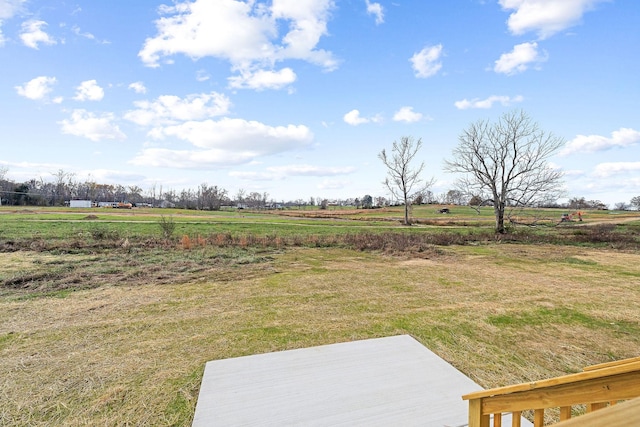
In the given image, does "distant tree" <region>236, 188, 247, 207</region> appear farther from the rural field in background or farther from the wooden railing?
the wooden railing

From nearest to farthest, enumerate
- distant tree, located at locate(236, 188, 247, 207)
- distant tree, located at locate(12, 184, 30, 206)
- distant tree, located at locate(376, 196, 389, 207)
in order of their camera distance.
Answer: distant tree, located at locate(12, 184, 30, 206) < distant tree, located at locate(376, 196, 389, 207) < distant tree, located at locate(236, 188, 247, 207)

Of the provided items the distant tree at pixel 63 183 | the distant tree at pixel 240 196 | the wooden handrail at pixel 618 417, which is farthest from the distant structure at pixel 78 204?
the wooden handrail at pixel 618 417

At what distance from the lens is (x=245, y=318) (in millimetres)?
4484

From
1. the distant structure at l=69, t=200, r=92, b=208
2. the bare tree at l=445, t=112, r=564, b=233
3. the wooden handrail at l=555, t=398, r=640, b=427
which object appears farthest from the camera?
the distant structure at l=69, t=200, r=92, b=208

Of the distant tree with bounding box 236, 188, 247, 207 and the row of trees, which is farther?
the distant tree with bounding box 236, 188, 247, 207

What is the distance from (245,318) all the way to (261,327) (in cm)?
49

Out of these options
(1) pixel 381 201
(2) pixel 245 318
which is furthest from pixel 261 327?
(1) pixel 381 201

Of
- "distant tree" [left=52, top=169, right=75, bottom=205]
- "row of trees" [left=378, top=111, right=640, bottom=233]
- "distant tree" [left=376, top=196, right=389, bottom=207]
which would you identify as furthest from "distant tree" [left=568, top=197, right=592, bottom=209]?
"distant tree" [left=52, top=169, right=75, bottom=205]

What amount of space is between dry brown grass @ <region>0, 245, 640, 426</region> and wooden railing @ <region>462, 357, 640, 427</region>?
1.90 meters

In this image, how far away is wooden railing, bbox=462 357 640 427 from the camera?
0.86 meters

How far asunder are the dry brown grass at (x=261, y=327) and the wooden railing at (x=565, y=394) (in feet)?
6.23

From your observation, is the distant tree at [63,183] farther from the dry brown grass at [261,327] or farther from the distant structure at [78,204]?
the dry brown grass at [261,327]

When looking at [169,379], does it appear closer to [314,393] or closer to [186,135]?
[314,393]

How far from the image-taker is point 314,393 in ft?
8.37
